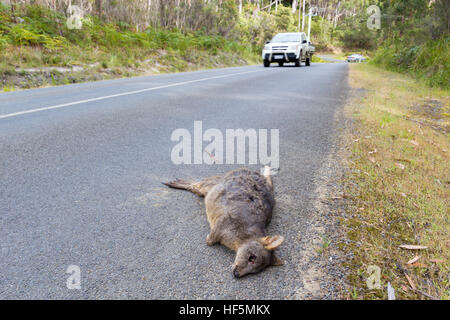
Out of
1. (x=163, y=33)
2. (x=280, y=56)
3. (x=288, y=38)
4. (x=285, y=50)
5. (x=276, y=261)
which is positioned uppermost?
(x=288, y=38)

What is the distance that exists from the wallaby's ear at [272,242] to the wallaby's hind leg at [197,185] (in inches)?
37.1

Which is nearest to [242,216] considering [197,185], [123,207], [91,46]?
[197,185]

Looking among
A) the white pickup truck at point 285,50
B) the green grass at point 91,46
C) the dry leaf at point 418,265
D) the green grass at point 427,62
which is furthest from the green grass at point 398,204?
the white pickup truck at point 285,50

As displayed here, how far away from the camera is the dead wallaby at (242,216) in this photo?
6.78 ft

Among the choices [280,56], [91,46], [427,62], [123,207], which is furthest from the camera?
[280,56]

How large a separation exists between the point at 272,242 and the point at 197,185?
3.87 feet

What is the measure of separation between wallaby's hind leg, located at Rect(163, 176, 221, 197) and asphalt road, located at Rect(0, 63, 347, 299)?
0.08m

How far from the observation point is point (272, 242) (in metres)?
2.10

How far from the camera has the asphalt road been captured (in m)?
1.89

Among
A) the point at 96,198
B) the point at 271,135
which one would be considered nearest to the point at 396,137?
the point at 271,135

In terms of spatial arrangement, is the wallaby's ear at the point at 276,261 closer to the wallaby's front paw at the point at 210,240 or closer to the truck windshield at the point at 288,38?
the wallaby's front paw at the point at 210,240

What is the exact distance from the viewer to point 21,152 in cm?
391

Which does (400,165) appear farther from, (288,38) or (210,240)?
(288,38)

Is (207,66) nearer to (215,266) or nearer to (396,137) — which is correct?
(396,137)
